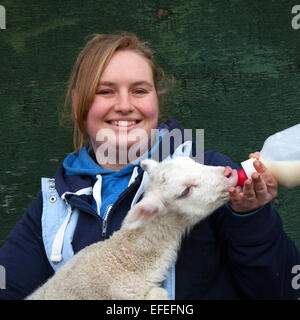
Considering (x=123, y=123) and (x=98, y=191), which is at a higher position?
(x=123, y=123)

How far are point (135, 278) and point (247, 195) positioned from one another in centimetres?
59

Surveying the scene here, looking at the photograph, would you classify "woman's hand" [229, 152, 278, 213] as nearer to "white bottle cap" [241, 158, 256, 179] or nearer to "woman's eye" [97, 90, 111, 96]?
"white bottle cap" [241, 158, 256, 179]

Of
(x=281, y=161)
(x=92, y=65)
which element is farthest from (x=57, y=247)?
(x=281, y=161)

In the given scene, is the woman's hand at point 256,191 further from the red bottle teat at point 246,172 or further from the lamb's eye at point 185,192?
the lamb's eye at point 185,192

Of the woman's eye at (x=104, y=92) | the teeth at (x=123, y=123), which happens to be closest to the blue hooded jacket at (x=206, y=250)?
the teeth at (x=123, y=123)

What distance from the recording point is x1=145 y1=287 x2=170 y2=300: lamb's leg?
71.6 inches

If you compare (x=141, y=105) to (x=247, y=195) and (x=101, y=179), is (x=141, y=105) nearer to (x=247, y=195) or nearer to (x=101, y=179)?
(x=101, y=179)

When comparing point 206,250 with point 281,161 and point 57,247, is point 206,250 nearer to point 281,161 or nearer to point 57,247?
point 281,161

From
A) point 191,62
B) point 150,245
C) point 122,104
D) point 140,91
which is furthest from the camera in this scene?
point 191,62

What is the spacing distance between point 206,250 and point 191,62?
1.71 m

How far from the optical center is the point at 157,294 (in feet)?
5.98

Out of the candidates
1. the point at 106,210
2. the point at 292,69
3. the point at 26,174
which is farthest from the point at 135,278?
the point at 292,69

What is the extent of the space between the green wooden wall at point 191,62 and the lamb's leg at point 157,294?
171 centimetres

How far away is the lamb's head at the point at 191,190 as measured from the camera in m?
1.90
